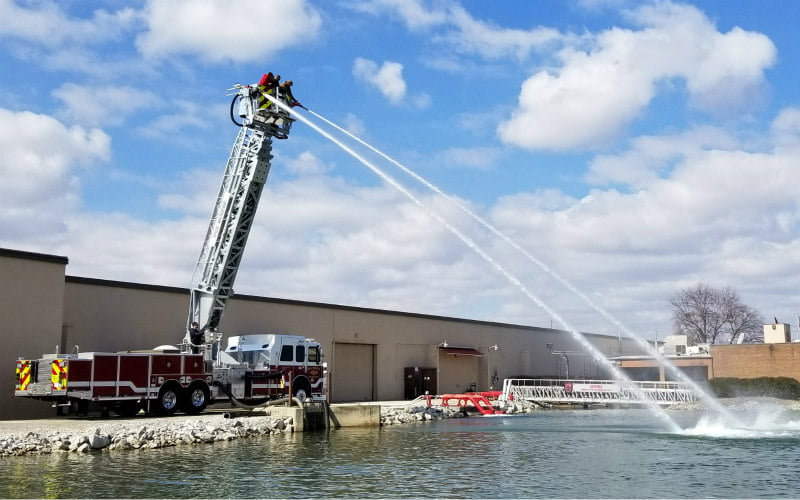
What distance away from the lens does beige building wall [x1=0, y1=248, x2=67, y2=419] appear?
29.6m

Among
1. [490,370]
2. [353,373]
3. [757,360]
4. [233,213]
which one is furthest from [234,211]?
[757,360]

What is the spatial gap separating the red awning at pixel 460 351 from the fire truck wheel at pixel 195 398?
2711 cm

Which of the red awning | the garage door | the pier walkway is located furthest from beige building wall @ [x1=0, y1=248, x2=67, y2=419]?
the red awning

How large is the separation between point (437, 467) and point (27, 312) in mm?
18080

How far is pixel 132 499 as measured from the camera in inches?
597

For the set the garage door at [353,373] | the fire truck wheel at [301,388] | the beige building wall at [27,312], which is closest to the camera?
the beige building wall at [27,312]

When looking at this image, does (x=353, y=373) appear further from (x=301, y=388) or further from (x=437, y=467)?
(x=437, y=467)

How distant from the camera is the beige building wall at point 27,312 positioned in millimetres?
29578

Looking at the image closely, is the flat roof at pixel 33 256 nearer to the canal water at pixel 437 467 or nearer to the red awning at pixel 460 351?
the canal water at pixel 437 467

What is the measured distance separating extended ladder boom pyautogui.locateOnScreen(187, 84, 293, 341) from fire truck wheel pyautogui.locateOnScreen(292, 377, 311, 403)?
420 cm

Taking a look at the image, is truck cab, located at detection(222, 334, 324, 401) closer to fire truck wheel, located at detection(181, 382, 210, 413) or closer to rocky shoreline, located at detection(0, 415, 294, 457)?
fire truck wheel, located at detection(181, 382, 210, 413)

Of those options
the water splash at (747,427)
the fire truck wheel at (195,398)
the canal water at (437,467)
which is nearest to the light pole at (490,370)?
the water splash at (747,427)

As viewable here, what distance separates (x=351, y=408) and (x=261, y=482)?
580 inches

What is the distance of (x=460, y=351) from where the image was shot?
5750 cm
